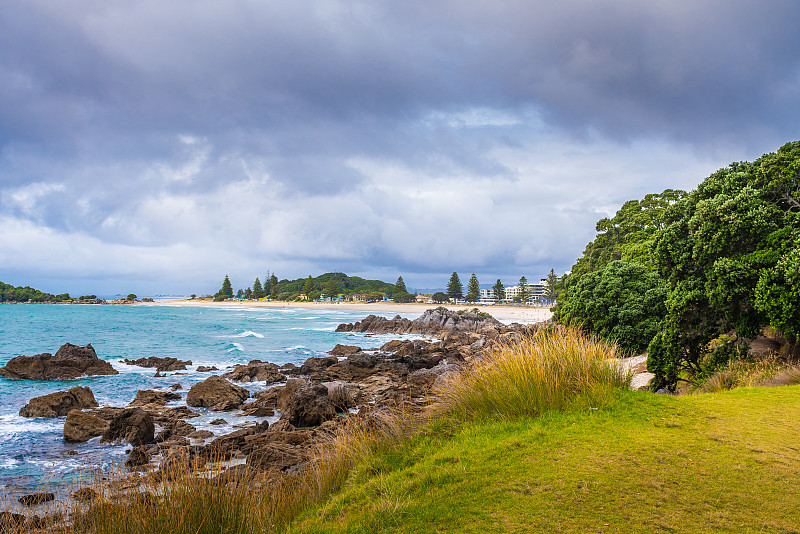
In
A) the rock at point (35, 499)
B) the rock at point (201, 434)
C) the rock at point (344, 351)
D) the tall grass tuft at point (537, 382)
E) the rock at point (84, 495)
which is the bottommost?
the rock at point (344, 351)

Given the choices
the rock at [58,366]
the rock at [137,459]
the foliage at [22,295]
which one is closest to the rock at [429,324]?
the rock at [58,366]

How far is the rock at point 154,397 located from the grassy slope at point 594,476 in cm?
1517

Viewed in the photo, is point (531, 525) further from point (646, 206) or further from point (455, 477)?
point (646, 206)

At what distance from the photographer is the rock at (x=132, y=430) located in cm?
1252

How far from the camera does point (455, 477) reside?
5031 millimetres

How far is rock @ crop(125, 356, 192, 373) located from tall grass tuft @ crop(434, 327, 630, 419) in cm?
2388

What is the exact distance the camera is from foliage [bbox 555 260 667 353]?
57.8ft

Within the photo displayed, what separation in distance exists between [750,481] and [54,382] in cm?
2896

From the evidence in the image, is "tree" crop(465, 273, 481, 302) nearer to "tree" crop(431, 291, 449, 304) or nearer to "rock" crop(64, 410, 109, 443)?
"tree" crop(431, 291, 449, 304)

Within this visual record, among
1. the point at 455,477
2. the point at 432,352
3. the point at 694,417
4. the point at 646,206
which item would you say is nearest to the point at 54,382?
the point at 432,352

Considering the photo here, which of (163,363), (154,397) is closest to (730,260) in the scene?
(154,397)

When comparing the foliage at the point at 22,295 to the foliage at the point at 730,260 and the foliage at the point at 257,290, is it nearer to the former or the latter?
the foliage at the point at 257,290

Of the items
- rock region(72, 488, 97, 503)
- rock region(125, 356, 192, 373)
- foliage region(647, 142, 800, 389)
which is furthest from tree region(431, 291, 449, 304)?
rock region(72, 488, 97, 503)

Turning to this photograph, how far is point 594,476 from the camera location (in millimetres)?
4633
